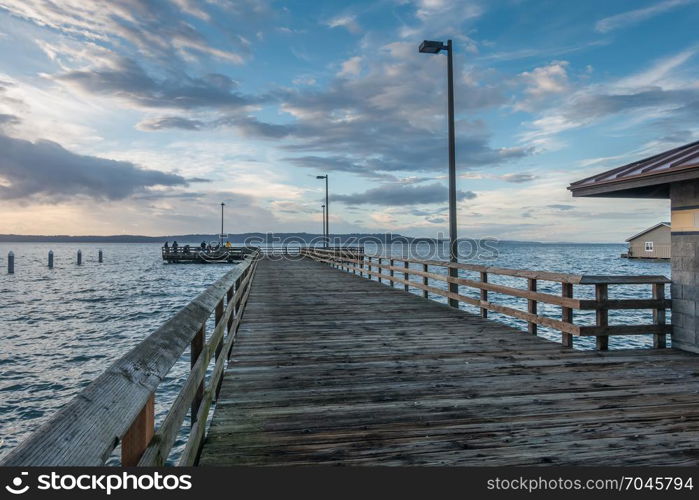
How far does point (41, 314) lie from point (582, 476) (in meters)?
27.7

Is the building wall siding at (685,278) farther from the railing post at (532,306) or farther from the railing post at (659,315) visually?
the railing post at (532,306)

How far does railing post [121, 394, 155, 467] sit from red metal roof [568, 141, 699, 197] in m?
6.88

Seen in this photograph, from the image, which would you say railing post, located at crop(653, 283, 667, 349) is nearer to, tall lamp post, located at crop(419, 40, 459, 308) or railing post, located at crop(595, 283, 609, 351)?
railing post, located at crop(595, 283, 609, 351)

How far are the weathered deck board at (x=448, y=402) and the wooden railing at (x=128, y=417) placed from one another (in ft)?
2.78

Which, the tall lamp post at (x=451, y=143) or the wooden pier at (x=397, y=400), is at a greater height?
the tall lamp post at (x=451, y=143)

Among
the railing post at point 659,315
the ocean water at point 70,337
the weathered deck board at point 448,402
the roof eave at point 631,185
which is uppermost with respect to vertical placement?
the roof eave at point 631,185

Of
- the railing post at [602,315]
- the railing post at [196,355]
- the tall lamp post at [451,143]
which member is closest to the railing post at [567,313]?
the railing post at [602,315]

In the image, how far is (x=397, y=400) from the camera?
469 centimetres

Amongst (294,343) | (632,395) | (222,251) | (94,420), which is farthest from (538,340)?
(222,251)

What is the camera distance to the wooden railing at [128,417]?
1.22 m

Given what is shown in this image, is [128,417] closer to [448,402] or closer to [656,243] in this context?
[448,402]

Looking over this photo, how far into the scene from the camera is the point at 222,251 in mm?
62156

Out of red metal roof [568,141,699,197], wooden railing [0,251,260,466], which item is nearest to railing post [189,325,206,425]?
wooden railing [0,251,260,466]

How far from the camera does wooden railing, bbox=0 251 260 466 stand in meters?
1.22
